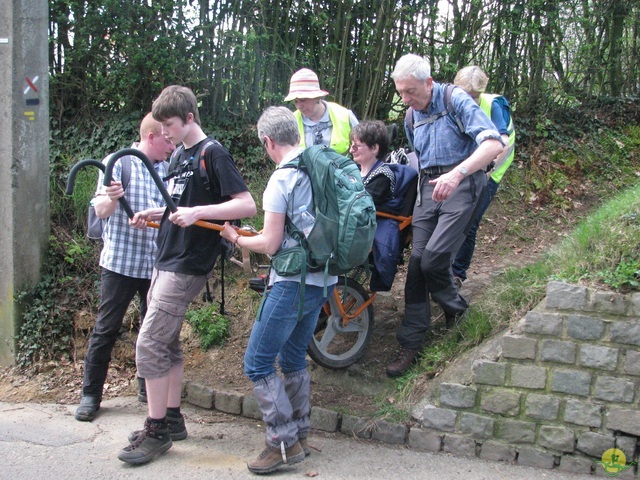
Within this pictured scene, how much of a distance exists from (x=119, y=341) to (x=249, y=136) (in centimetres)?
291

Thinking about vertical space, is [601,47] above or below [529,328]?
above

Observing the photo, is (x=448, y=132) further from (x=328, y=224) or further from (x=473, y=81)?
(x=328, y=224)

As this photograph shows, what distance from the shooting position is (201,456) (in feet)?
13.7

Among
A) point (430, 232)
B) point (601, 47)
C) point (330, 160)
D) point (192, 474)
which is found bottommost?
point (192, 474)

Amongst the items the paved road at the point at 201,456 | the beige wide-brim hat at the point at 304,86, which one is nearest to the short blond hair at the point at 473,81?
the beige wide-brim hat at the point at 304,86

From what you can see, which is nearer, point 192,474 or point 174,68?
point 192,474

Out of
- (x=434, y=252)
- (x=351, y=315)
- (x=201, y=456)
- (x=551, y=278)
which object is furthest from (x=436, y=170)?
(x=201, y=456)

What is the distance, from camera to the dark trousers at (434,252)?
4.52 meters

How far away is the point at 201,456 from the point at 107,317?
1.17 m

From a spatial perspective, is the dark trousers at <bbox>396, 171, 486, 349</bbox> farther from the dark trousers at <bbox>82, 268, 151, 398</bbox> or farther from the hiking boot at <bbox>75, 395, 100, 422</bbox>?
the hiking boot at <bbox>75, 395, 100, 422</bbox>

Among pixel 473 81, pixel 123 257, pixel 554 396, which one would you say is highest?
pixel 473 81

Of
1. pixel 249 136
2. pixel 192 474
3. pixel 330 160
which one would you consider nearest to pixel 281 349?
pixel 192 474

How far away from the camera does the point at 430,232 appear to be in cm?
468

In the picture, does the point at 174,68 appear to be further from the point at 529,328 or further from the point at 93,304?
the point at 529,328
